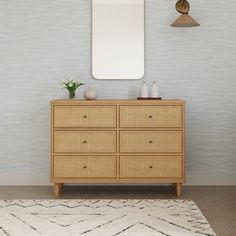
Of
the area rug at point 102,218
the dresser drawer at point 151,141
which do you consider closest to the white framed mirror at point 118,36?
the dresser drawer at point 151,141

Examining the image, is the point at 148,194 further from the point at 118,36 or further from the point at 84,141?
the point at 118,36

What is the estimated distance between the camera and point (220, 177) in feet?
15.8

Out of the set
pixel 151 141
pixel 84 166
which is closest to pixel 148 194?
pixel 151 141

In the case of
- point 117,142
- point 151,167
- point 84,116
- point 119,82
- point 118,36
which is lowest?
point 151,167

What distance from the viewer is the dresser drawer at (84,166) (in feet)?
14.1

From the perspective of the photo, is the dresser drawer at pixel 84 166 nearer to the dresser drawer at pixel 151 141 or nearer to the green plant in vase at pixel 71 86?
the dresser drawer at pixel 151 141

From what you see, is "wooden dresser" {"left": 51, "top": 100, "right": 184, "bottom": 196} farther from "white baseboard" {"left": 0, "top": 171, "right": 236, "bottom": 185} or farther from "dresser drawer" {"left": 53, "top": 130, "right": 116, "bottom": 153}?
"white baseboard" {"left": 0, "top": 171, "right": 236, "bottom": 185}

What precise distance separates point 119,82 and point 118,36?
1.50 feet

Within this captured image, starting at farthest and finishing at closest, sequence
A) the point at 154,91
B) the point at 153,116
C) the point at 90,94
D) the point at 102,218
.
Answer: the point at 154,91 < the point at 90,94 < the point at 153,116 < the point at 102,218

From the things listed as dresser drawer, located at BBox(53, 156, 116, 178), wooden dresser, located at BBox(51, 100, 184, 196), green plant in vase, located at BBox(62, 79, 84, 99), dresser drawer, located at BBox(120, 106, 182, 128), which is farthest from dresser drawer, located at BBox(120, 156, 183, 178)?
green plant in vase, located at BBox(62, 79, 84, 99)

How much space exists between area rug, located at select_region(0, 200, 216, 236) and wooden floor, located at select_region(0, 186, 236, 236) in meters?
0.20

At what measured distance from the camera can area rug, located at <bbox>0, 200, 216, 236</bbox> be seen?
312 centimetres

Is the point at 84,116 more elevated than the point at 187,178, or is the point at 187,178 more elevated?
the point at 84,116

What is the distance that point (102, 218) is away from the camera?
11.3ft
